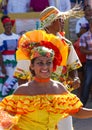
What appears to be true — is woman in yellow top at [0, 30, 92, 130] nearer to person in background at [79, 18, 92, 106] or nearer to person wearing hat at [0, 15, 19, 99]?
person wearing hat at [0, 15, 19, 99]

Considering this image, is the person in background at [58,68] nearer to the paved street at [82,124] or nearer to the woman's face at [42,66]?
the woman's face at [42,66]

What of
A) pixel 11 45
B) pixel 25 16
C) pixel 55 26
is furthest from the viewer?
pixel 25 16

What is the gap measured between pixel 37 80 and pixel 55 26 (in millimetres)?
1214

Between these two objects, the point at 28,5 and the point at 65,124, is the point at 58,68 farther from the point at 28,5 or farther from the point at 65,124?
the point at 28,5

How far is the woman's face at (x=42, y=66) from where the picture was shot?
12.3 feet

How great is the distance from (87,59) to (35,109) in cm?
478

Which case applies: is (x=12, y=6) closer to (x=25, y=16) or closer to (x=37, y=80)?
(x=25, y=16)

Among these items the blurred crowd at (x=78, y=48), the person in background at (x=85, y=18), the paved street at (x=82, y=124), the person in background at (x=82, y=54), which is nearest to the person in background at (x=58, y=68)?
the paved street at (x=82, y=124)

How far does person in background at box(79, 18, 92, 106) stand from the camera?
8.31 metres

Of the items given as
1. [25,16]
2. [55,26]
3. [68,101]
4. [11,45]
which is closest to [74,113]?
[68,101]

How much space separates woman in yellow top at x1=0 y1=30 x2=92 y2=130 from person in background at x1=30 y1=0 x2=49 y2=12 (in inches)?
223

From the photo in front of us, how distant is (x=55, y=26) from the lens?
16.0 ft

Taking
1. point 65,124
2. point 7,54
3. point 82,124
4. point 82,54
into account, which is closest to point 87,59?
point 82,54

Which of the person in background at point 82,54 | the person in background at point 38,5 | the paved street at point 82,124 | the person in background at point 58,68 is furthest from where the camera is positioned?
the person in background at point 38,5
